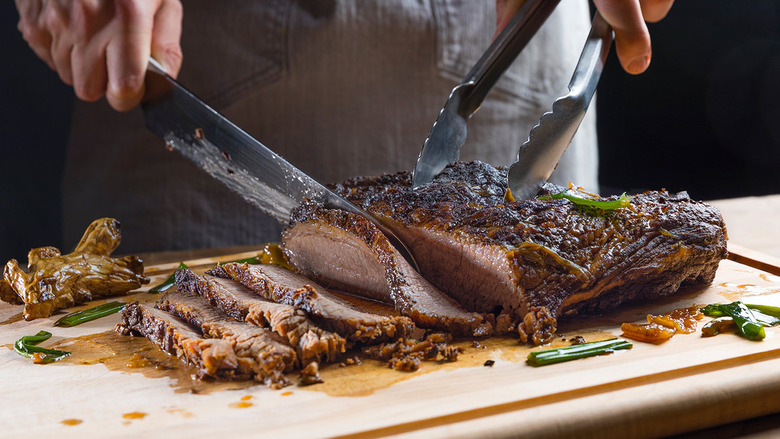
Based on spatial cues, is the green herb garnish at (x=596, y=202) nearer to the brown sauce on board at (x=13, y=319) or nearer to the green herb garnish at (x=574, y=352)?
the green herb garnish at (x=574, y=352)

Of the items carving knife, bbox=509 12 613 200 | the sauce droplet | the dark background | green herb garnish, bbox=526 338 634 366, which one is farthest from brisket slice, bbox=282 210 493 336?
the dark background

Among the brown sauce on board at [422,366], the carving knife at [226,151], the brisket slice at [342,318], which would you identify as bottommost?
the brown sauce on board at [422,366]

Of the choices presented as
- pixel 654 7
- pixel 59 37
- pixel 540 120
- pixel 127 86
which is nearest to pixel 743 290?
pixel 540 120

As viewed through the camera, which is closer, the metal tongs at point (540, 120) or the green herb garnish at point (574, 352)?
the green herb garnish at point (574, 352)

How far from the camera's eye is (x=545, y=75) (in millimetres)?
5016

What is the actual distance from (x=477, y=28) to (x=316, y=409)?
3.57m

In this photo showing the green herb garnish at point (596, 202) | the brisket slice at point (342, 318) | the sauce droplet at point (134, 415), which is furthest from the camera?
the green herb garnish at point (596, 202)

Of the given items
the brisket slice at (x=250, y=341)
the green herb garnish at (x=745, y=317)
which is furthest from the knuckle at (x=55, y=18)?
the green herb garnish at (x=745, y=317)

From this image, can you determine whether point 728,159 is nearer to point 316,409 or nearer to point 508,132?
point 508,132

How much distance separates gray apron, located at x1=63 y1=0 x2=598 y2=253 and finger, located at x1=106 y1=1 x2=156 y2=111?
1169 millimetres

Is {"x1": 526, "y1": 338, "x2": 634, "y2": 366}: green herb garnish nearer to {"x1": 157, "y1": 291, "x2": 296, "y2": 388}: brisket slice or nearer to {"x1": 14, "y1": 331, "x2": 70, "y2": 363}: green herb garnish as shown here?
{"x1": 157, "y1": 291, "x2": 296, "y2": 388}: brisket slice

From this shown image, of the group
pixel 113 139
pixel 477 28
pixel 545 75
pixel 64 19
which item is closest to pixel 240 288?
pixel 64 19

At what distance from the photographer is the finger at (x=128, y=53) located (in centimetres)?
314

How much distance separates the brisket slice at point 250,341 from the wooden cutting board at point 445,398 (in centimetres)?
6
